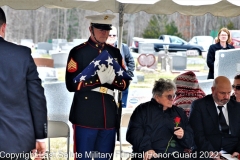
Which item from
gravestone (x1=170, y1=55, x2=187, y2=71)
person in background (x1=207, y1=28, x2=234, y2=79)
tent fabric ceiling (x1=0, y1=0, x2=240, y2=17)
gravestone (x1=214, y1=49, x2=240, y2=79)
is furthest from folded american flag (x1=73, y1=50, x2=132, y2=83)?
gravestone (x1=170, y1=55, x2=187, y2=71)

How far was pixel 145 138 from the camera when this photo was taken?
3.95 meters

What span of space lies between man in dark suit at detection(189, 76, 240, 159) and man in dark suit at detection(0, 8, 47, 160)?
1.60 metres

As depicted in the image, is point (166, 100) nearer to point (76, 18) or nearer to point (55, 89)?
point (55, 89)

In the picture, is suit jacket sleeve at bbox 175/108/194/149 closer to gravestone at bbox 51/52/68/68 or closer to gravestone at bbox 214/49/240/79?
gravestone at bbox 214/49/240/79

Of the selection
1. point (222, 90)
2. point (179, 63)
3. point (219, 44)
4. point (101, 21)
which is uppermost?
point (101, 21)

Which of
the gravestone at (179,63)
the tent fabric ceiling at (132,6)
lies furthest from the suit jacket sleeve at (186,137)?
the gravestone at (179,63)

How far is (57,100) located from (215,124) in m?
2.69

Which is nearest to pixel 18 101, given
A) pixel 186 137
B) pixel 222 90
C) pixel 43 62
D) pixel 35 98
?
pixel 35 98

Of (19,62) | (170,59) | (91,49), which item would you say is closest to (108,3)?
(91,49)

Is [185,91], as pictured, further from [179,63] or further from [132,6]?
[179,63]

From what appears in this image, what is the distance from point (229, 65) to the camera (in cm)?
970

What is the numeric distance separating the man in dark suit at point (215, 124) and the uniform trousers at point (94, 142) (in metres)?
0.71

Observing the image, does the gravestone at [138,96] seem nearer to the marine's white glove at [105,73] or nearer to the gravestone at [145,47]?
the marine's white glove at [105,73]

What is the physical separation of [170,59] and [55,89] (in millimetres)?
9998
